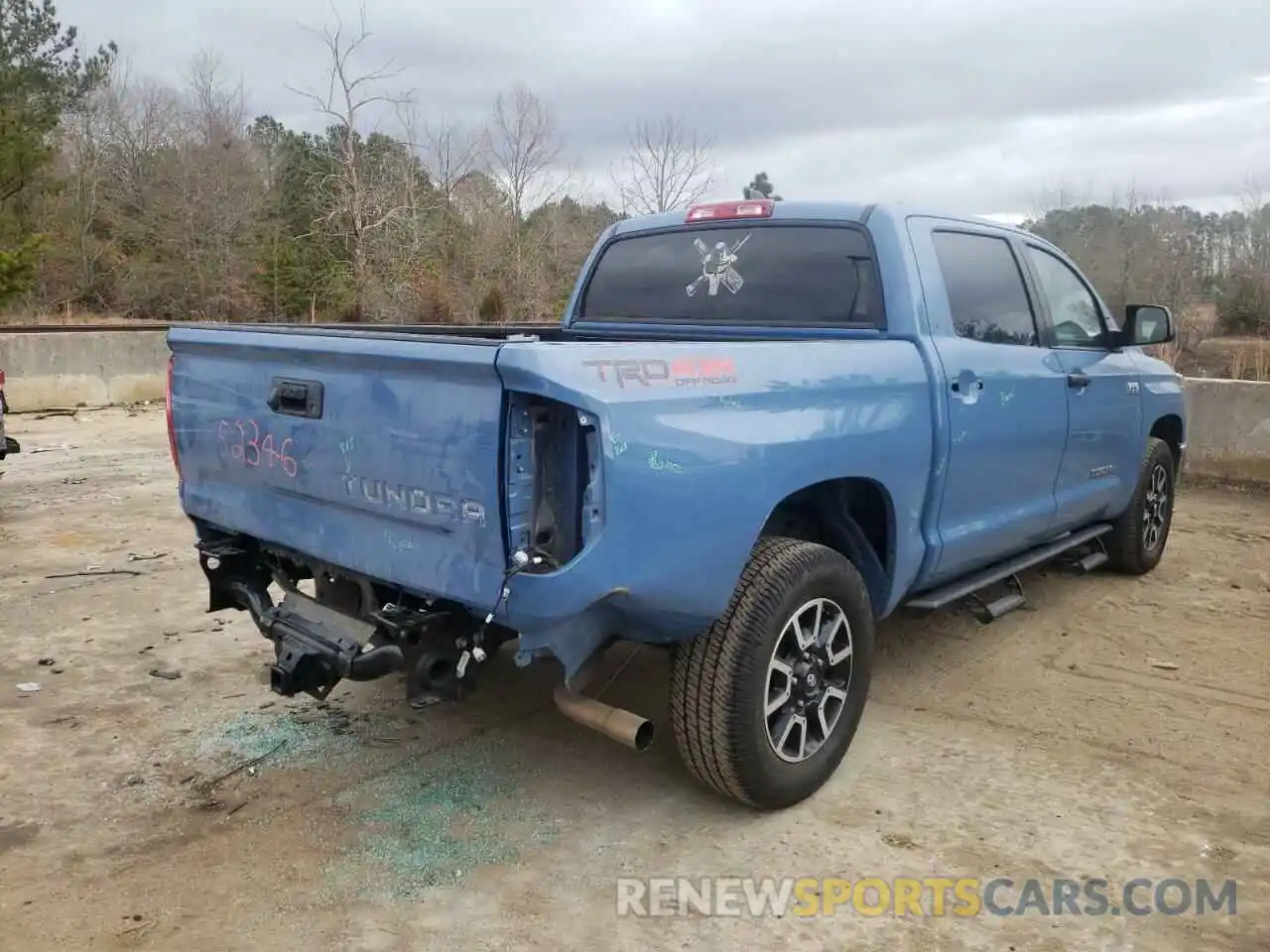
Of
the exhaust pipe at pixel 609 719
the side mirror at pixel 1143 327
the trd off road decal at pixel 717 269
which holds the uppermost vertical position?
the trd off road decal at pixel 717 269

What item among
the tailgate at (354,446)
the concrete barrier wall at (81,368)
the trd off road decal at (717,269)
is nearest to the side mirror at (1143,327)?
the trd off road decal at (717,269)

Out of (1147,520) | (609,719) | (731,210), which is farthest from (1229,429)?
(609,719)

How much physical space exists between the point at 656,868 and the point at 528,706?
4.48 feet

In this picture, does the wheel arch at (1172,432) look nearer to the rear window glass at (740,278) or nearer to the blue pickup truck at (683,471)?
the blue pickup truck at (683,471)

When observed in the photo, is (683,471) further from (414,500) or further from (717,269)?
(717,269)

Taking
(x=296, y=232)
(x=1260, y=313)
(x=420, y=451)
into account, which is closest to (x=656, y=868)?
(x=420, y=451)

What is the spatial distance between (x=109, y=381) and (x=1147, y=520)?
43.6ft

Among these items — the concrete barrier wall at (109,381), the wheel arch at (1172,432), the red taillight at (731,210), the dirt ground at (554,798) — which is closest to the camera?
the dirt ground at (554,798)

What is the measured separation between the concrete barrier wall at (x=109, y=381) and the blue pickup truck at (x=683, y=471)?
5827 mm

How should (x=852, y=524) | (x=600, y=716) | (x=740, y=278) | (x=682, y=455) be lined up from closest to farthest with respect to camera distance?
1. (x=682, y=455)
2. (x=600, y=716)
3. (x=852, y=524)
4. (x=740, y=278)

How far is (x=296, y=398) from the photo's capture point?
327 centimetres

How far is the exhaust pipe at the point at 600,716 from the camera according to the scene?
313 centimetres

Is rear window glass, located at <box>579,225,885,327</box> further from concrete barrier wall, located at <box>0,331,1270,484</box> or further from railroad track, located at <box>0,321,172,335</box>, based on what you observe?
railroad track, located at <box>0,321,172,335</box>

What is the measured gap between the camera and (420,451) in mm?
2900
